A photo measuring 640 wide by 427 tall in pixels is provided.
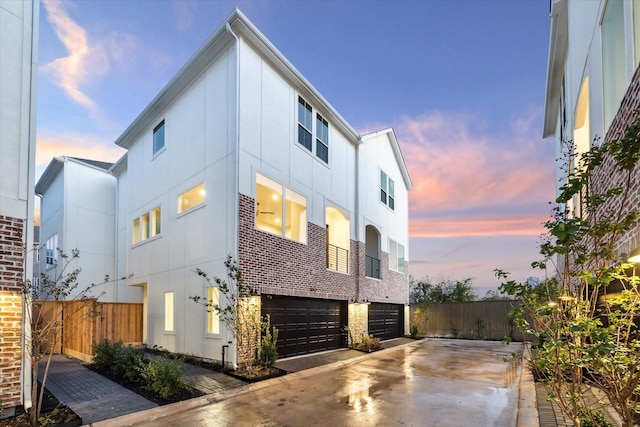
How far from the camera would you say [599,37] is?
568cm

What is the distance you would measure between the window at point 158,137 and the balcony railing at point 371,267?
34.6 feet

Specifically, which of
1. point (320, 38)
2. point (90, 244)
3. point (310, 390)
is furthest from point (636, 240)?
point (90, 244)

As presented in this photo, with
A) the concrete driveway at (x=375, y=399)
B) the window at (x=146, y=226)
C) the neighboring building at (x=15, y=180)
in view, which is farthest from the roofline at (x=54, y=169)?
the concrete driveway at (x=375, y=399)

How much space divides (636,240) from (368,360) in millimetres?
11474

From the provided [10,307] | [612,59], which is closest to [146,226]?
[10,307]

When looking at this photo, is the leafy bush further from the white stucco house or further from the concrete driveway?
the white stucco house

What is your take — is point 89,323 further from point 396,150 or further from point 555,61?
point 396,150

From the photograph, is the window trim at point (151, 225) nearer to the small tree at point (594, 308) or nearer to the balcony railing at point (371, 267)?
the balcony railing at point (371, 267)

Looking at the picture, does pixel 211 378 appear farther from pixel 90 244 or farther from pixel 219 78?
pixel 90 244

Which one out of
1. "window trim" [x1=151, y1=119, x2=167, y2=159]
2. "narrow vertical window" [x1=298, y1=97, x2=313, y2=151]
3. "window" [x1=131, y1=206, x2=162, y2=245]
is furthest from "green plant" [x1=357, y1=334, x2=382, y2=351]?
"window trim" [x1=151, y1=119, x2=167, y2=159]

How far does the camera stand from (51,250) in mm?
20141

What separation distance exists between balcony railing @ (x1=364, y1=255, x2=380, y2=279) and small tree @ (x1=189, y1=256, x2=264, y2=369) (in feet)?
29.1

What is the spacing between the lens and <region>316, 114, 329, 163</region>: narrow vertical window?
15.3 meters

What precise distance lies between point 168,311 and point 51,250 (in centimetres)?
1126
